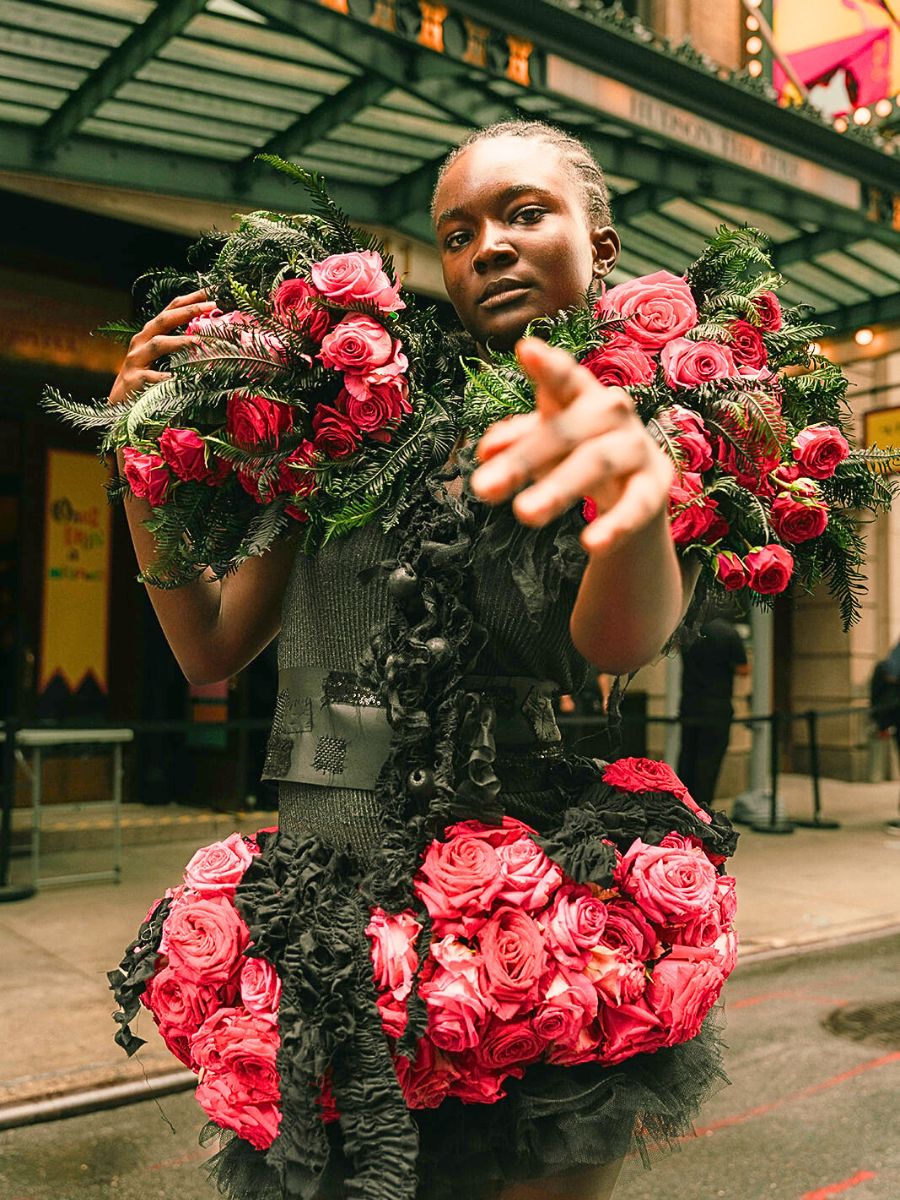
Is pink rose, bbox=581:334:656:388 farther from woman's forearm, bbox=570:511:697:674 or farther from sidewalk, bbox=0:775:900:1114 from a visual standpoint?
sidewalk, bbox=0:775:900:1114

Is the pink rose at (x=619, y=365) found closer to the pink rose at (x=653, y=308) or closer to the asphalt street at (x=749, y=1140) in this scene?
the pink rose at (x=653, y=308)

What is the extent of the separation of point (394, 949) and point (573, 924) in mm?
241

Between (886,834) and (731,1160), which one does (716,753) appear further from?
(731,1160)

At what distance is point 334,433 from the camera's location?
5.77 ft

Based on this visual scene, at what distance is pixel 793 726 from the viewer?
1491cm

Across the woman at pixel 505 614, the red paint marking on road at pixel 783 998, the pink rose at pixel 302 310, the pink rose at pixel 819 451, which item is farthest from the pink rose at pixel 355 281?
the red paint marking on road at pixel 783 998

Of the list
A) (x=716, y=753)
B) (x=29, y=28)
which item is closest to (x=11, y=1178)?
(x=29, y=28)

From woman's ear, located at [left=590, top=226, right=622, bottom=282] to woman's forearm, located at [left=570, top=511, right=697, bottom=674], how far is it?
0.68 meters

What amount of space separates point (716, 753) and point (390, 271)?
8199mm

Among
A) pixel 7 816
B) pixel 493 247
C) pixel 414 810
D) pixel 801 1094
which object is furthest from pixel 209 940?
pixel 7 816

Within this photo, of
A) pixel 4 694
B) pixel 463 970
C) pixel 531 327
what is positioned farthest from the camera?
pixel 4 694

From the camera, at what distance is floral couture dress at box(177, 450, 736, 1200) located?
1545 mm

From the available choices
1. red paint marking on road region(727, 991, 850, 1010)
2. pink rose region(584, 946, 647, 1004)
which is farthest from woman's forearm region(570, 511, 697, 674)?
red paint marking on road region(727, 991, 850, 1010)

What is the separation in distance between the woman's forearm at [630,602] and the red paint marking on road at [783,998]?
4.27 metres
